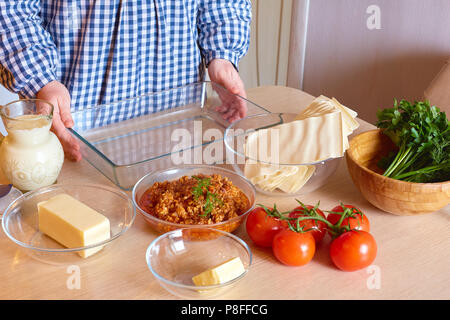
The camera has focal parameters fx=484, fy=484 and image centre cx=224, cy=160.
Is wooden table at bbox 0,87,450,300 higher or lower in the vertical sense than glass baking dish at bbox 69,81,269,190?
lower

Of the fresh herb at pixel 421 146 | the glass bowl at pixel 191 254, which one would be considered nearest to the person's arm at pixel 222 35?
the fresh herb at pixel 421 146

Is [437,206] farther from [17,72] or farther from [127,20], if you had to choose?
[17,72]

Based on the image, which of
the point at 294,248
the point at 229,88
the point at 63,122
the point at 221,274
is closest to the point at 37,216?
the point at 63,122

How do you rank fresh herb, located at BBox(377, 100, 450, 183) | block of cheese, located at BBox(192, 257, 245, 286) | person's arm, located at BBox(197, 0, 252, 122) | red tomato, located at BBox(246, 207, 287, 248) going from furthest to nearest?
person's arm, located at BBox(197, 0, 252, 122) < fresh herb, located at BBox(377, 100, 450, 183) < red tomato, located at BBox(246, 207, 287, 248) < block of cheese, located at BBox(192, 257, 245, 286)

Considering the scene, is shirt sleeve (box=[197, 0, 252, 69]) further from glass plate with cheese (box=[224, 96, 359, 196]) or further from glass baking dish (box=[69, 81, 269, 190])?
glass plate with cheese (box=[224, 96, 359, 196])

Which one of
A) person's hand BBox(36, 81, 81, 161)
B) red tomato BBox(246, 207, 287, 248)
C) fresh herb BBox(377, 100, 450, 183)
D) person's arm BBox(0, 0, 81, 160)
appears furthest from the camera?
person's arm BBox(0, 0, 81, 160)

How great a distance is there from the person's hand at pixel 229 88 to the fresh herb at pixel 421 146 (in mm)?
460

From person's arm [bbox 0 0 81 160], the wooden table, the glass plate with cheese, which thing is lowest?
the wooden table

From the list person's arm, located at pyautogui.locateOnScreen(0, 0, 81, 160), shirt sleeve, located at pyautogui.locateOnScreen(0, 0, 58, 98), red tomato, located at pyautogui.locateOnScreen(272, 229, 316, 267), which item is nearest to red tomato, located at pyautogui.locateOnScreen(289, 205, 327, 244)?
red tomato, located at pyautogui.locateOnScreen(272, 229, 316, 267)

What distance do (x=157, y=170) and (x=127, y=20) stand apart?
0.61 meters

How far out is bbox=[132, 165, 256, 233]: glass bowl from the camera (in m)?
0.97

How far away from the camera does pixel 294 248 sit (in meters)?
0.90

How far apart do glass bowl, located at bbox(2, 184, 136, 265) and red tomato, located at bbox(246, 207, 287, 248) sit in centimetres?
25

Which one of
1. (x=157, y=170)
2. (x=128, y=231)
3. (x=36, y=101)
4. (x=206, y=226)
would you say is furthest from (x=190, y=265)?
(x=36, y=101)
